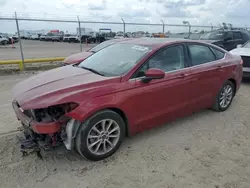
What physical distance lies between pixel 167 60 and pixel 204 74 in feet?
2.98

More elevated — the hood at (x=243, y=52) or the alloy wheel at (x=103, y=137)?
the hood at (x=243, y=52)

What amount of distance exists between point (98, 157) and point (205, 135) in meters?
1.93

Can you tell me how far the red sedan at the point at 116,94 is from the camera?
2.83 metres

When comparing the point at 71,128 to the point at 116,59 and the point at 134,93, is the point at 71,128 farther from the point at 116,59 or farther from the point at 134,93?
the point at 116,59

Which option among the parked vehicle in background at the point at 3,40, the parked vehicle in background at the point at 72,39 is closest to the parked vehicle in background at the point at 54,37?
the parked vehicle in background at the point at 72,39

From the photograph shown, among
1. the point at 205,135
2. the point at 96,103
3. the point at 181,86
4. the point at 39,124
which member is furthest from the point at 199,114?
the point at 39,124

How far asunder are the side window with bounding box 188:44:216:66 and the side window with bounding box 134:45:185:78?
0.87 ft

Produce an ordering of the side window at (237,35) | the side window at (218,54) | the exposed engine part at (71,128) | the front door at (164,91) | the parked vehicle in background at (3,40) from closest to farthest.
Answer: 1. the exposed engine part at (71,128)
2. the front door at (164,91)
3. the side window at (218,54)
4. the side window at (237,35)
5. the parked vehicle in background at (3,40)

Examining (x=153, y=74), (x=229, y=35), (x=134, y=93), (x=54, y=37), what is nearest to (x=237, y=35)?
(x=229, y=35)

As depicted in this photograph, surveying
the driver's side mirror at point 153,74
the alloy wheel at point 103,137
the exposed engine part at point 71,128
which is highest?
the driver's side mirror at point 153,74

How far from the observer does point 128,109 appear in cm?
321

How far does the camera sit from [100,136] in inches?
121

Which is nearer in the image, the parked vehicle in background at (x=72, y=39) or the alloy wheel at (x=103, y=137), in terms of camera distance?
the alloy wheel at (x=103, y=137)

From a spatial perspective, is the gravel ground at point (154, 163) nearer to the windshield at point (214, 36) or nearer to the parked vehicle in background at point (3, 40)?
the windshield at point (214, 36)
